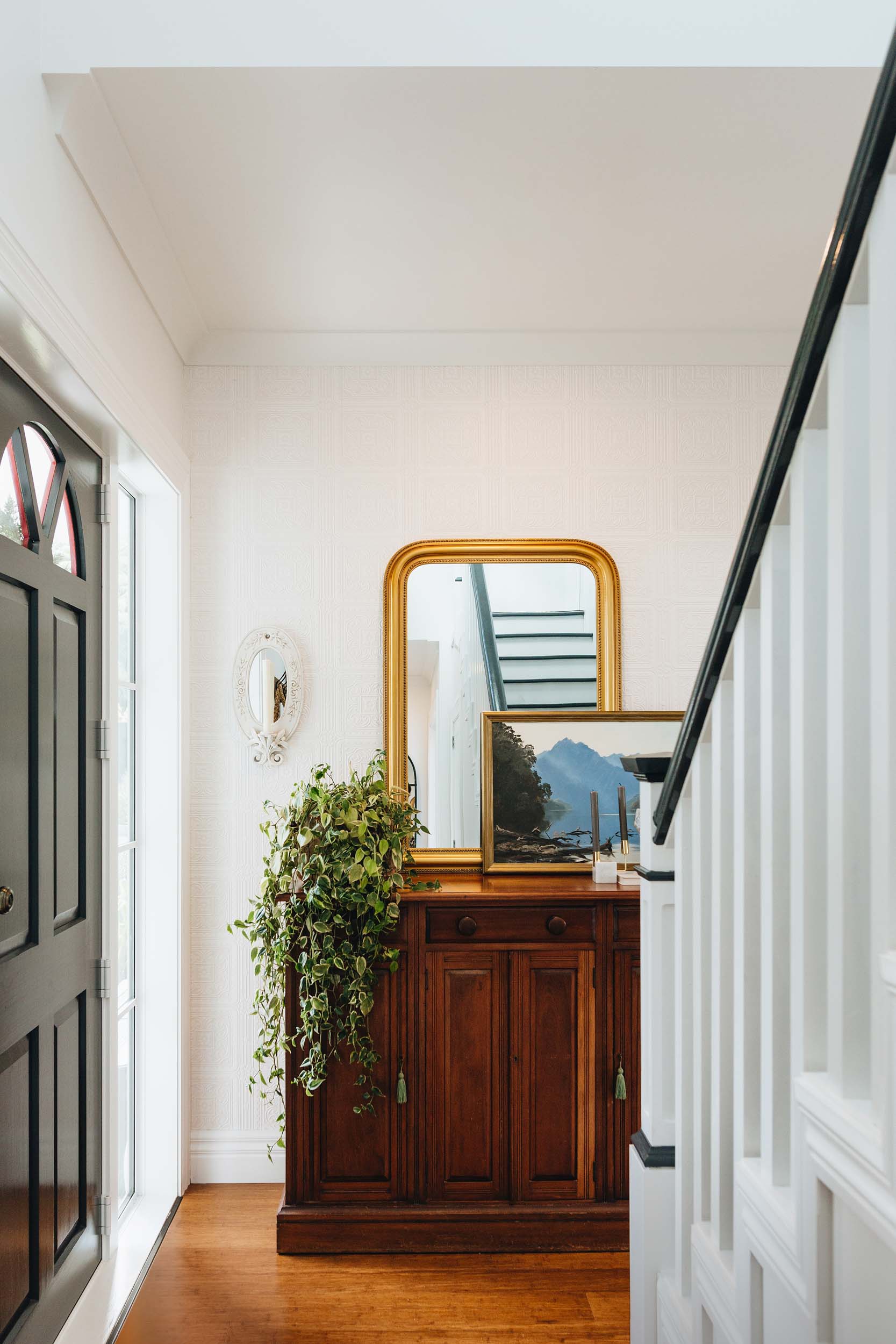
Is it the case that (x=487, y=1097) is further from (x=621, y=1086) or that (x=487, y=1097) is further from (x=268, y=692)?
(x=268, y=692)

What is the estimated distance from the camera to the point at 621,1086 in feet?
8.63

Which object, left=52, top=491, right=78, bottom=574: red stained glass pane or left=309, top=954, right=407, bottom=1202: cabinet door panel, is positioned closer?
left=52, top=491, right=78, bottom=574: red stained glass pane

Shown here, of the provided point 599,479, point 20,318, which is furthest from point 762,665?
point 599,479

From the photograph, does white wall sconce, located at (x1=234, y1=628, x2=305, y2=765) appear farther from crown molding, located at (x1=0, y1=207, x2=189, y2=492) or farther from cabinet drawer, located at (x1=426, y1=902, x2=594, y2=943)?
cabinet drawer, located at (x1=426, y1=902, x2=594, y2=943)

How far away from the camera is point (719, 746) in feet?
4.15

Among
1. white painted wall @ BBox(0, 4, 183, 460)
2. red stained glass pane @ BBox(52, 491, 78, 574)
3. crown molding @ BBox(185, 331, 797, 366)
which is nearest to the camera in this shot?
white painted wall @ BBox(0, 4, 183, 460)

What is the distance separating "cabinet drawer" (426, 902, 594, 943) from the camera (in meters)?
2.68

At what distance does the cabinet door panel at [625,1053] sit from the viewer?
263 centimetres

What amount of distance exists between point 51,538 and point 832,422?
5.86 feet

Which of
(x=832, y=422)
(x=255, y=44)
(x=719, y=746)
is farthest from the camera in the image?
(x=255, y=44)

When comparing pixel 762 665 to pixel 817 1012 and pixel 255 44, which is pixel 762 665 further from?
pixel 255 44

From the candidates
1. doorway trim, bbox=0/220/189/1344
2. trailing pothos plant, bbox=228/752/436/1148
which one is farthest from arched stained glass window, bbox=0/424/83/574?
trailing pothos plant, bbox=228/752/436/1148

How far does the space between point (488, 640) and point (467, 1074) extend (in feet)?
4.41

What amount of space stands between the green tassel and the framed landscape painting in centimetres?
61
